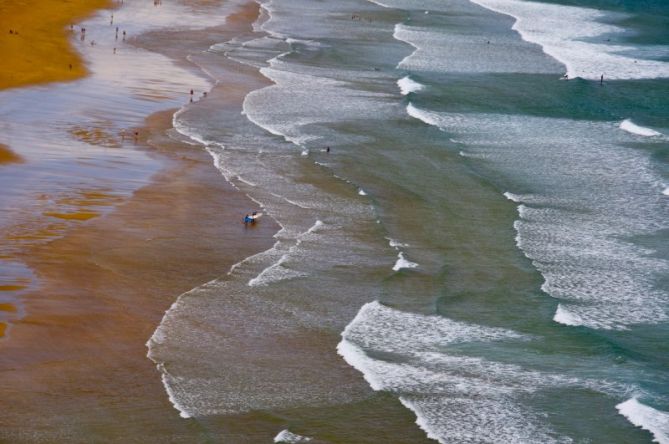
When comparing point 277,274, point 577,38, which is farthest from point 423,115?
point 577,38

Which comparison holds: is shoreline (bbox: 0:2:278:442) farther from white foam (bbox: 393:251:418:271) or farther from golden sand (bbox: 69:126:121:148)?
white foam (bbox: 393:251:418:271)

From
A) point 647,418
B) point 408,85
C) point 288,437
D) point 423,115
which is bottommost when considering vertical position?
point 408,85

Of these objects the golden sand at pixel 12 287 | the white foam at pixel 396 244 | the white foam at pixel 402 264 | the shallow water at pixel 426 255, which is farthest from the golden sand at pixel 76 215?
the white foam at pixel 402 264

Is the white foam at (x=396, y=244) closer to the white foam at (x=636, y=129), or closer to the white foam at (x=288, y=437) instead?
the white foam at (x=288, y=437)

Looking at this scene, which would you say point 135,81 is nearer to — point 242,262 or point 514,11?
point 242,262

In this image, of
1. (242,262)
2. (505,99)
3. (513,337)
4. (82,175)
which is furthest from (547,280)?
(505,99)

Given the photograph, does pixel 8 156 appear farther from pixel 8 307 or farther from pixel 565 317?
pixel 565 317
